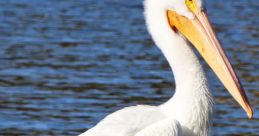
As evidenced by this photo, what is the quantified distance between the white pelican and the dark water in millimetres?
4226

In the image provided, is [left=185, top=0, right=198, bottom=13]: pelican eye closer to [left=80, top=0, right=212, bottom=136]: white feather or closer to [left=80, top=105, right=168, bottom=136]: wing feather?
[left=80, top=0, right=212, bottom=136]: white feather

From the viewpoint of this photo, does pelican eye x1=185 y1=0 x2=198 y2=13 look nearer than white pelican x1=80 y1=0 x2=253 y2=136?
No

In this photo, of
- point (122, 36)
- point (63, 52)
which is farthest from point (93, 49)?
point (122, 36)

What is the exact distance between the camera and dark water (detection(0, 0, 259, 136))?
1246 cm

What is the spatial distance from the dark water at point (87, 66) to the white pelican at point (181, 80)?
4.23 metres

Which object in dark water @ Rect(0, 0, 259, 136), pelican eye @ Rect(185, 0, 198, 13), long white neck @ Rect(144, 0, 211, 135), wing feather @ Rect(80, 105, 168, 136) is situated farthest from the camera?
dark water @ Rect(0, 0, 259, 136)

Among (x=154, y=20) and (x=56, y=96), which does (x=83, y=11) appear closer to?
(x=56, y=96)

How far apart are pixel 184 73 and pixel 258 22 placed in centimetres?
1529

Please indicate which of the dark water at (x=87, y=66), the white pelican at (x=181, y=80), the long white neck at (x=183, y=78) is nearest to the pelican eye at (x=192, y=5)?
the white pelican at (x=181, y=80)

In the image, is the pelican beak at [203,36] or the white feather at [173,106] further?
the pelican beak at [203,36]

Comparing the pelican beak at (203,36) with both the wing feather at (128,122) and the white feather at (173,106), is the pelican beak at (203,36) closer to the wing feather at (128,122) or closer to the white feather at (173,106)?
the white feather at (173,106)

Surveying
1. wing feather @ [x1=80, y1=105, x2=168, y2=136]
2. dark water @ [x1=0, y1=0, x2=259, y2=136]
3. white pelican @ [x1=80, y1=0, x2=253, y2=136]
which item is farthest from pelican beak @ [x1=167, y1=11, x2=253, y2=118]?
dark water @ [x1=0, y1=0, x2=259, y2=136]

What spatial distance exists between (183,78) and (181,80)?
0.02 metres

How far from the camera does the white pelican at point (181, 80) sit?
7.11 m
